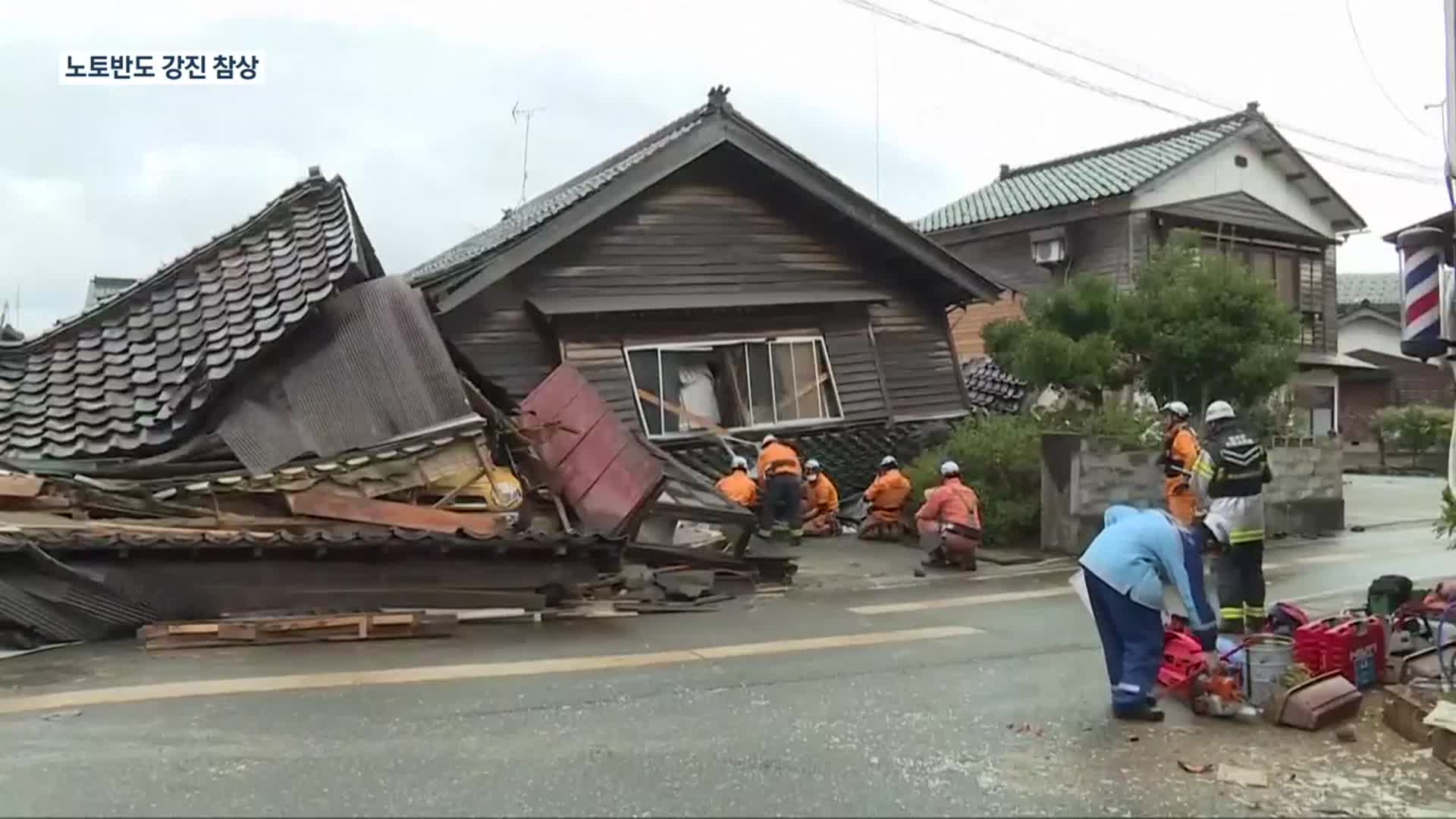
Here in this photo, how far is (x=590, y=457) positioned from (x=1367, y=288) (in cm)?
4409

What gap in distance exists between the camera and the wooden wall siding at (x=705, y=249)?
1565 cm

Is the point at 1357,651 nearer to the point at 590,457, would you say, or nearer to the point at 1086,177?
the point at 590,457

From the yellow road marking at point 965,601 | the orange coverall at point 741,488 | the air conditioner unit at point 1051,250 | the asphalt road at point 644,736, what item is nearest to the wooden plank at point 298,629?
the asphalt road at point 644,736

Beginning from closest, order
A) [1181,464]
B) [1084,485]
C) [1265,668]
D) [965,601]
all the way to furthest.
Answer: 1. [1265,668]
2. [1181,464]
3. [965,601]
4. [1084,485]

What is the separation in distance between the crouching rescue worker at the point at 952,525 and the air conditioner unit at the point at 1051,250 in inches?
491

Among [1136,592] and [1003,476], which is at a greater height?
[1003,476]

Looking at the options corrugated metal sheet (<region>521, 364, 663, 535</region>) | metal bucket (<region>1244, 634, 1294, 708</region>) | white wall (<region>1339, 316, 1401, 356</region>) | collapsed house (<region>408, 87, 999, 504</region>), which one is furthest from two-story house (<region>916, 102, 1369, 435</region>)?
metal bucket (<region>1244, 634, 1294, 708</region>)

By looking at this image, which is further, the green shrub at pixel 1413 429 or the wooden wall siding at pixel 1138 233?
the green shrub at pixel 1413 429

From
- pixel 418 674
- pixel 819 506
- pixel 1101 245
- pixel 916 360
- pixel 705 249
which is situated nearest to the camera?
pixel 418 674

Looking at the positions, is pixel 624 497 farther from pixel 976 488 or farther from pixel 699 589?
pixel 976 488

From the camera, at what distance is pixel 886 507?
14.5 meters

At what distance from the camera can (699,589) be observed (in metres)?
10.3

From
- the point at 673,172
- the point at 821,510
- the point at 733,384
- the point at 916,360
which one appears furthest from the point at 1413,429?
the point at 673,172

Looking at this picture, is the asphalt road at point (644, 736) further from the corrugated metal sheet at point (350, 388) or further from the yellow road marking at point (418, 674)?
the corrugated metal sheet at point (350, 388)
